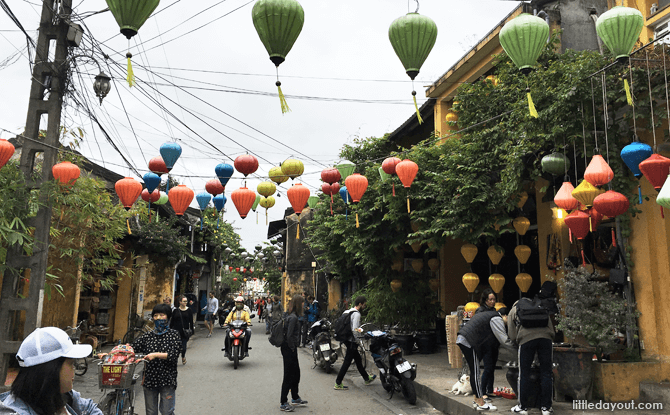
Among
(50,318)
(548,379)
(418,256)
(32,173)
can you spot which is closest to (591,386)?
(548,379)

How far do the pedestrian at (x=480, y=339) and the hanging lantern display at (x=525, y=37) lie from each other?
3.58 m

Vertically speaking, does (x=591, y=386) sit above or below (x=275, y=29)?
below

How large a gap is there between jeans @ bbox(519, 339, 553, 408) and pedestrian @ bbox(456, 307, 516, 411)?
380 mm

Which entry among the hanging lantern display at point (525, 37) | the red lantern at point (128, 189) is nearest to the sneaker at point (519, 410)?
the hanging lantern display at point (525, 37)

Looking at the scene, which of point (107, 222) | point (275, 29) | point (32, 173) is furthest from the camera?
point (107, 222)

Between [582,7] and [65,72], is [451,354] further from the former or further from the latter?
[65,72]

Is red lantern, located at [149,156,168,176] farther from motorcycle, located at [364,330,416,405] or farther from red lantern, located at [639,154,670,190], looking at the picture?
red lantern, located at [639,154,670,190]

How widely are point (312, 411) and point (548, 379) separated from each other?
3496 millimetres

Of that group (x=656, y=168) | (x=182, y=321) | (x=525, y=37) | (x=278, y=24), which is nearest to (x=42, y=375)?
(x=278, y=24)

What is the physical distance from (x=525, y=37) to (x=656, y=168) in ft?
7.06

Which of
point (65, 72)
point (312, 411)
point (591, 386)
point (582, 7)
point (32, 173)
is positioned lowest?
point (312, 411)

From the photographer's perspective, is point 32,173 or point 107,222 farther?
point 107,222

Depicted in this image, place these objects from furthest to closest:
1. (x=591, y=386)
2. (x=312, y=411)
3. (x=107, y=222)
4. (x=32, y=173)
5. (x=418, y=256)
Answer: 1. (x=418, y=256)
2. (x=107, y=222)
3. (x=32, y=173)
4. (x=312, y=411)
5. (x=591, y=386)

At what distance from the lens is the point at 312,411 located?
7.30m
